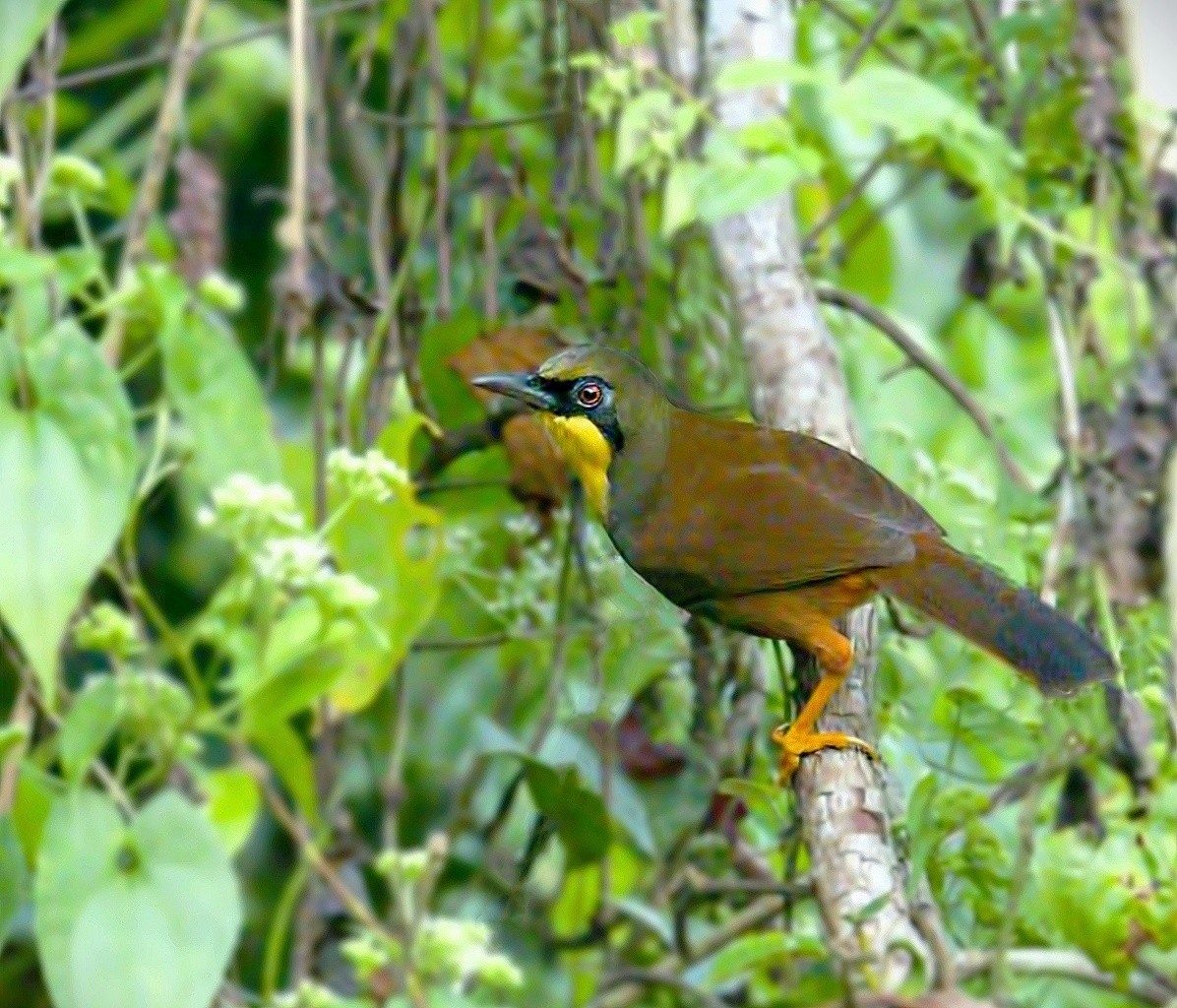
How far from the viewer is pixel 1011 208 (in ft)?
8.09

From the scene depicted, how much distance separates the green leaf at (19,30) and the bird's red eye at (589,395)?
2.84 ft

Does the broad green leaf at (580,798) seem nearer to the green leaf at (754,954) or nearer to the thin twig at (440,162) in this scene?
the green leaf at (754,954)

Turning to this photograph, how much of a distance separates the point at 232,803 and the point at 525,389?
3.38 feet

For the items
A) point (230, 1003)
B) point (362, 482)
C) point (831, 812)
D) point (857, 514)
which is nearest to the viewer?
point (831, 812)

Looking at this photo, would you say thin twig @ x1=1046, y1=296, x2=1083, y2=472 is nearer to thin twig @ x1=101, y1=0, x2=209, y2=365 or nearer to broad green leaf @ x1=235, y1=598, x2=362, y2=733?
broad green leaf @ x1=235, y1=598, x2=362, y2=733

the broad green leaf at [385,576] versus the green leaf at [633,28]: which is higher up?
the green leaf at [633,28]

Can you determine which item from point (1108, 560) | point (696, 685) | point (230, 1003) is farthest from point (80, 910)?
point (1108, 560)

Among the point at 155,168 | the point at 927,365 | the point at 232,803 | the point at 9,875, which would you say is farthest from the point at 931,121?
the point at 9,875

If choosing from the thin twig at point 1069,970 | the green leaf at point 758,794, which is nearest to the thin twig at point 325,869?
the green leaf at point 758,794

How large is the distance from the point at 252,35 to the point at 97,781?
1025 mm

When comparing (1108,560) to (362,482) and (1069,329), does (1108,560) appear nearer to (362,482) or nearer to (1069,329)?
(1069,329)

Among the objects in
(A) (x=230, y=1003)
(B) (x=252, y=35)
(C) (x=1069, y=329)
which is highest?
(B) (x=252, y=35)

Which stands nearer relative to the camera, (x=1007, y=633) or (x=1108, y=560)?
(x=1007, y=633)

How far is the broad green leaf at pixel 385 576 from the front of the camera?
99.3 inches
